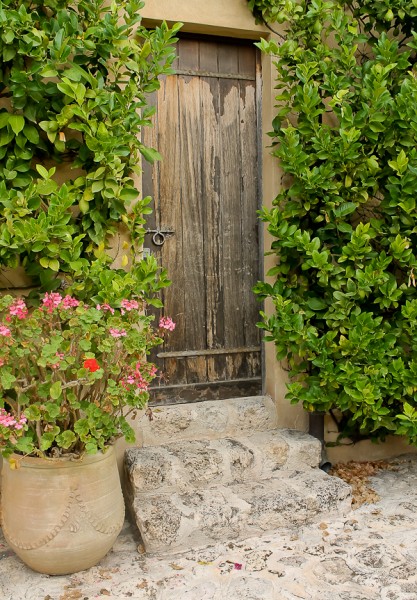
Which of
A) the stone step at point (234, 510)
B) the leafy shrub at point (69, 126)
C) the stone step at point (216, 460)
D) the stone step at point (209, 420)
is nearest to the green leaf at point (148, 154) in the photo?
the leafy shrub at point (69, 126)

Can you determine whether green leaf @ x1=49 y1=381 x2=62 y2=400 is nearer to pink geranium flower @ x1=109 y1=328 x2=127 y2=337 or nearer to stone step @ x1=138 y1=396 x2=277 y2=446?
pink geranium flower @ x1=109 y1=328 x2=127 y2=337

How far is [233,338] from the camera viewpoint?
145 inches

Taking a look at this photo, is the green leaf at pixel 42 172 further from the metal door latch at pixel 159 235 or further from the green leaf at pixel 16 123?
the metal door latch at pixel 159 235

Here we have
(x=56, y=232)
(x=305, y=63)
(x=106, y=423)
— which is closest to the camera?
(x=106, y=423)

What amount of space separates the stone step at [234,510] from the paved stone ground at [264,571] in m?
0.06

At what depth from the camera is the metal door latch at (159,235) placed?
11.3 feet

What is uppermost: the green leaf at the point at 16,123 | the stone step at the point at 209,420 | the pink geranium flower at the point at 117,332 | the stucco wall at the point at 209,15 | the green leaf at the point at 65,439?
the stucco wall at the point at 209,15

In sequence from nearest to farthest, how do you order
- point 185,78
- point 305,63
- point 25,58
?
point 25,58 < point 305,63 < point 185,78

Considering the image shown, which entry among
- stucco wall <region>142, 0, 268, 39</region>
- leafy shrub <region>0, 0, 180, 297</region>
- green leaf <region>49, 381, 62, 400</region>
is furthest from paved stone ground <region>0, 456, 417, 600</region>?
stucco wall <region>142, 0, 268, 39</region>

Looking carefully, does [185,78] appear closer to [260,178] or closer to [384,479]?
[260,178]

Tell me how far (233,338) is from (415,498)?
A: 1.40 meters

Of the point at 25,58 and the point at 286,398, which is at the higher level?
the point at 25,58

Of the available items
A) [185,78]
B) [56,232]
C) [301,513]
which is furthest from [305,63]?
[301,513]

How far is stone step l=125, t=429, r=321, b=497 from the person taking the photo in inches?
117
